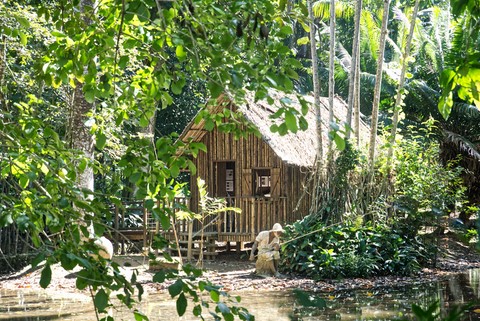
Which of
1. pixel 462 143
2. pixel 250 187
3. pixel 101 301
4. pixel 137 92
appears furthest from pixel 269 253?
pixel 101 301

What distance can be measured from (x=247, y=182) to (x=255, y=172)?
50 centimetres

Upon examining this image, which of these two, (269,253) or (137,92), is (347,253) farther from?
(137,92)

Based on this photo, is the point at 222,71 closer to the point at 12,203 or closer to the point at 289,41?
the point at 12,203

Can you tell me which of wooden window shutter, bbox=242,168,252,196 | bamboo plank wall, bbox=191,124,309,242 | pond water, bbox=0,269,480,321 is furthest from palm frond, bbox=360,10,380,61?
pond water, bbox=0,269,480,321

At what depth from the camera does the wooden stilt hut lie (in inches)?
663

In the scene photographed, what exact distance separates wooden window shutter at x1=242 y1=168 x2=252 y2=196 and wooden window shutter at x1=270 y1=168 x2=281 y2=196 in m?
0.71

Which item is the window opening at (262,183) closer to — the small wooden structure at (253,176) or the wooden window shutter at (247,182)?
the small wooden structure at (253,176)

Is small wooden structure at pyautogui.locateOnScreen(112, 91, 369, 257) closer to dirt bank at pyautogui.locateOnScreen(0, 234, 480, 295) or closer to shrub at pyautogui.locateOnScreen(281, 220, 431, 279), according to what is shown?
dirt bank at pyautogui.locateOnScreen(0, 234, 480, 295)

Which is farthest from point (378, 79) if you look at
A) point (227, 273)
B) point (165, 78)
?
point (165, 78)

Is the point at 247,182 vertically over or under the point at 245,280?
over

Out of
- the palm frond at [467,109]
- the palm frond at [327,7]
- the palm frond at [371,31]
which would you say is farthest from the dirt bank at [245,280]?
the palm frond at [371,31]

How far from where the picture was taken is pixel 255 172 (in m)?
18.7

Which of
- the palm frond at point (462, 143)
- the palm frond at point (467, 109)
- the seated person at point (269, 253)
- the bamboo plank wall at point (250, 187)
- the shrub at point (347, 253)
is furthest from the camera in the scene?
the palm frond at point (467, 109)

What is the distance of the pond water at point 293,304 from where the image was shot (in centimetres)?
1013
